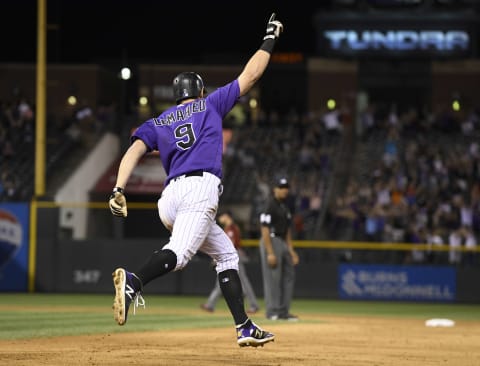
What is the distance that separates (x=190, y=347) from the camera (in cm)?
996

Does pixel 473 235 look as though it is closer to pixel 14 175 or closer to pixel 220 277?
pixel 14 175

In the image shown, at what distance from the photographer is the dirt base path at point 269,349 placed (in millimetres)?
8586

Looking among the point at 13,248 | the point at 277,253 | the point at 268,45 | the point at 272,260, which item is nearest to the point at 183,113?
the point at 268,45

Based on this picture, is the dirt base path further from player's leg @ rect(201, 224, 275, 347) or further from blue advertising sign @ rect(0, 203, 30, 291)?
blue advertising sign @ rect(0, 203, 30, 291)

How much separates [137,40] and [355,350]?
3854cm

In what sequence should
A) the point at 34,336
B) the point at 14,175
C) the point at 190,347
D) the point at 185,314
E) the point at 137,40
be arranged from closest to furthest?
the point at 190,347 < the point at 34,336 < the point at 185,314 < the point at 14,175 < the point at 137,40

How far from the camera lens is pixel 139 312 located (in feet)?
53.6

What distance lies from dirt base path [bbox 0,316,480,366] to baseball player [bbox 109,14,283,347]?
774 mm

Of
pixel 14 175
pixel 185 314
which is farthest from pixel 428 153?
pixel 185 314

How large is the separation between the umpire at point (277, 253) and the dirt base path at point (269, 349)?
1476 millimetres

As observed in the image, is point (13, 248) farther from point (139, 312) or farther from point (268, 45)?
point (268, 45)

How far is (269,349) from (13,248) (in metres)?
14.9

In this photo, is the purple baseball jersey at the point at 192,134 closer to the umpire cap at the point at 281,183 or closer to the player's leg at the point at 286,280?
the umpire cap at the point at 281,183

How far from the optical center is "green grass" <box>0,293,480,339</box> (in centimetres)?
1254
